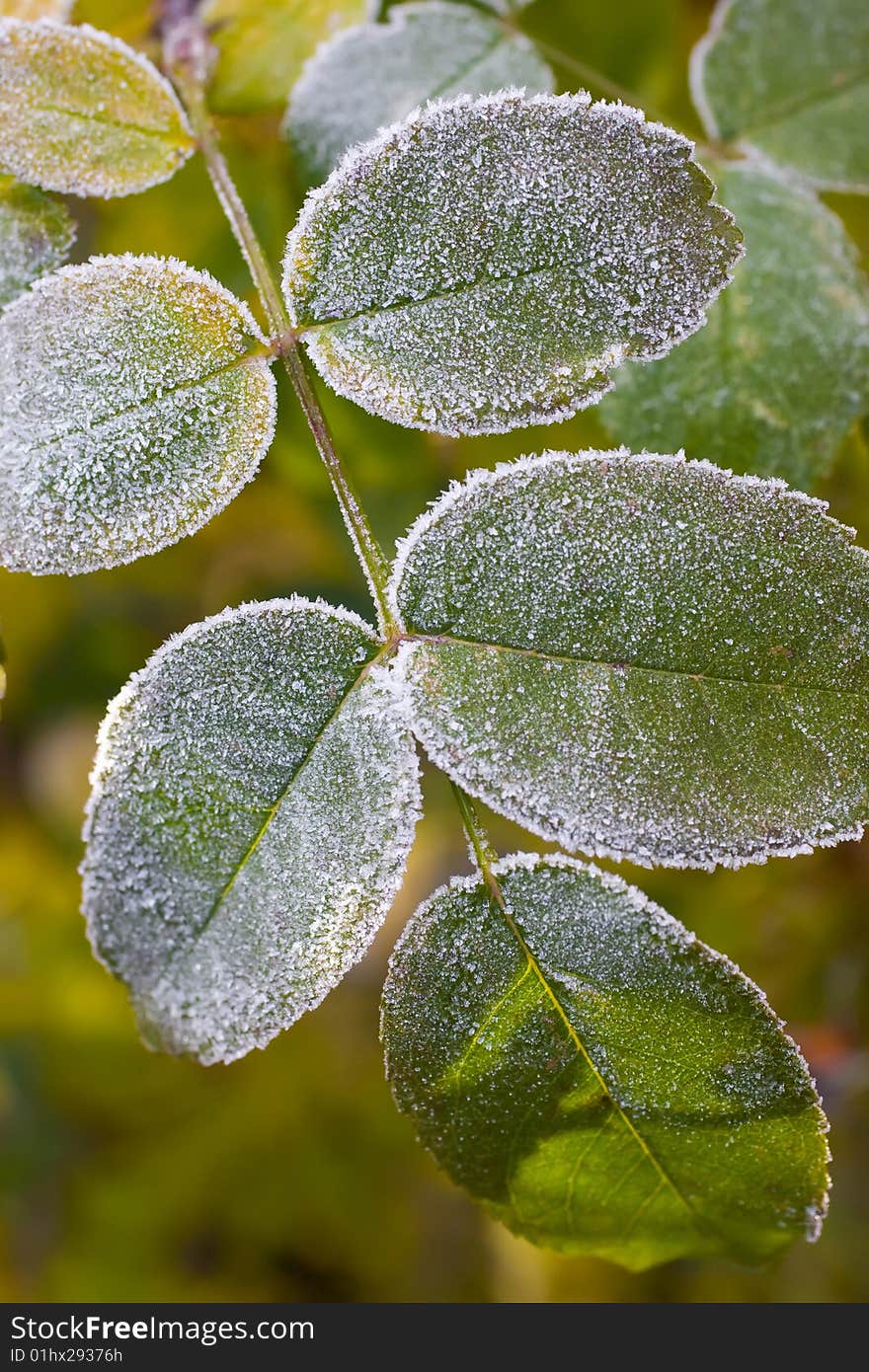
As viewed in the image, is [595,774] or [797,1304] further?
[797,1304]

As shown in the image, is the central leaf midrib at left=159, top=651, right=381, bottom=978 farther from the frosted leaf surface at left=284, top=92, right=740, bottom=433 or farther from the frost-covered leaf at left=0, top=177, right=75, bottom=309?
the frost-covered leaf at left=0, top=177, right=75, bottom=309

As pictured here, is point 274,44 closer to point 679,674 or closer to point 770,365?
point 770,365

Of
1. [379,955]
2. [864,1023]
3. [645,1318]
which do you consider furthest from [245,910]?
[379,955]

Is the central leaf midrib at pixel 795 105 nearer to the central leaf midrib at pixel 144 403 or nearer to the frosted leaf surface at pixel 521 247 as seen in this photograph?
the frosted leaf surface at pixel 521 247

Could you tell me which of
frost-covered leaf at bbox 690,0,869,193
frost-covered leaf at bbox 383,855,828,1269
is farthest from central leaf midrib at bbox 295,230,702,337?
frost-covered leaf at bbox 690,0,869,193

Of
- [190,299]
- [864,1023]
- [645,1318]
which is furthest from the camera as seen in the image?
[864,1023]

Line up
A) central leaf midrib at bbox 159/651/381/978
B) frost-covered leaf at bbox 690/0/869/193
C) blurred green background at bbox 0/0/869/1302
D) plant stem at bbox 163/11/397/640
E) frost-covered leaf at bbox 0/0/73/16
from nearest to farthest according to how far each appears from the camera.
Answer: central leaf midrib at bbox 159/651/381/978
plant stem at bbox 163/11/397/640
frost-covered leaf at bbox 0/0/73/16
frost-covered leaf at bbox 690/0/869/193
blurred green background at bbox 0/0/869/1302

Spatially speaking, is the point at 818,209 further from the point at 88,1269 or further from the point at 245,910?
the point at 88,1269
